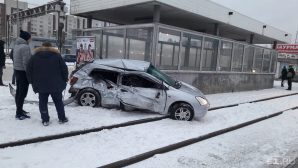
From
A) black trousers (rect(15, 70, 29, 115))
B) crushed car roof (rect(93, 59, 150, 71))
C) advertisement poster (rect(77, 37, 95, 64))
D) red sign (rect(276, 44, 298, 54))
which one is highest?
red sign (rect(276, 44, 298, 54))

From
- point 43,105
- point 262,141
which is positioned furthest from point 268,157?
point 43,105

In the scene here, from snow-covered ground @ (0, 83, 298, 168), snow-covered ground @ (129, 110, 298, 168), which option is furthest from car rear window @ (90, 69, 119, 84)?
snow-covered ground @ (129, 110, 298, 168)

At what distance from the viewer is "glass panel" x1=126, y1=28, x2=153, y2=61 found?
1105 cm

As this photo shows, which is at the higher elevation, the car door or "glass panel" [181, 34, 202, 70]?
"glass panel" [181, 34, 202, 70]

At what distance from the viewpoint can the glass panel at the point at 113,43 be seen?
11930 mm

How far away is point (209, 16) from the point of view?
13516 mm

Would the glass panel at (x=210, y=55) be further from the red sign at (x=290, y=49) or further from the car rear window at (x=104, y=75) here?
the red sign at (x=290, y=49)

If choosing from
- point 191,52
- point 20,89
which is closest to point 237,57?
point 191,52

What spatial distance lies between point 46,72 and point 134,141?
2257 mm

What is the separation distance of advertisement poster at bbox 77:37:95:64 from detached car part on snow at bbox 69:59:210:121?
2.71 m

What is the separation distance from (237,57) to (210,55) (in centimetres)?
301

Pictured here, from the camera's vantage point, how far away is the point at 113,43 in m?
12.3

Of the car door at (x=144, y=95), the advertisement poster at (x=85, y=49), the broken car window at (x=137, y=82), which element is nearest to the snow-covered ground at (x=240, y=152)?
the car door at (x=144, y=95)

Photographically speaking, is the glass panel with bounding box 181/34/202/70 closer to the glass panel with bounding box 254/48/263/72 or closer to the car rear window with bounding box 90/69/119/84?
the car rear window with bounding box 90/69/119/84
